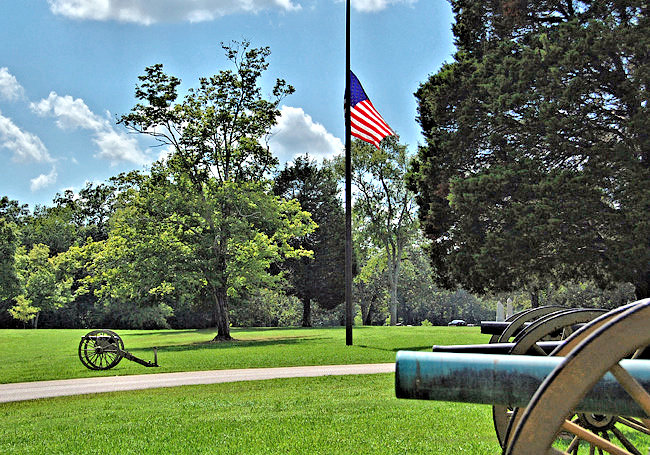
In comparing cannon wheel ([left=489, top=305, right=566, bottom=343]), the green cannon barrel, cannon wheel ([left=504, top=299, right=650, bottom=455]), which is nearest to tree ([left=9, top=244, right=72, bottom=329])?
cannon wheel ([left=489, top=305, right=566, bottom=343])

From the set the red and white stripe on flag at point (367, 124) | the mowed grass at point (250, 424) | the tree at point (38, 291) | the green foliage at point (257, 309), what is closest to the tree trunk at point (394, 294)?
the green foliage at point (257, 309)

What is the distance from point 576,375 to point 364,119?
1975 cm

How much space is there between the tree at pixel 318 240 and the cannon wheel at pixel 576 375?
52.4 meters

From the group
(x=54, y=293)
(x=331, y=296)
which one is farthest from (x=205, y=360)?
(x=54, y=293)

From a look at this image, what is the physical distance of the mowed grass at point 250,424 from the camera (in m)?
6.89

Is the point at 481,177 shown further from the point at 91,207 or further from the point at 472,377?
the point at 91,207

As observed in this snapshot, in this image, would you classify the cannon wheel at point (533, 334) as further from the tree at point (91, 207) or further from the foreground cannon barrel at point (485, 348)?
the tree at point (91, 207)

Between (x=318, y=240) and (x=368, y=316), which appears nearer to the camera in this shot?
(x=318, y=240)

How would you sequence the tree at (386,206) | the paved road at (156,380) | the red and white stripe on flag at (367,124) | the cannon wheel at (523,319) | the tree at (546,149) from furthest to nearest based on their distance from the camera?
the tree at (386,206) < the tree at (546,149) < the red and white stripe on flag at (367,124) < the paved road at (156,380) < the cannon wheel at (523,319)

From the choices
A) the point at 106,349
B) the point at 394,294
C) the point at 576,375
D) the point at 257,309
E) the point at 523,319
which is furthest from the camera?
the point at 257,309

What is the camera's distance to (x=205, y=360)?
19734mm

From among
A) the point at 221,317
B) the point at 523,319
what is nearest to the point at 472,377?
the point at 523,319

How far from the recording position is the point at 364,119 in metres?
A: 21.2

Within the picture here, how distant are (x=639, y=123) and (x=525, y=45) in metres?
5.87
